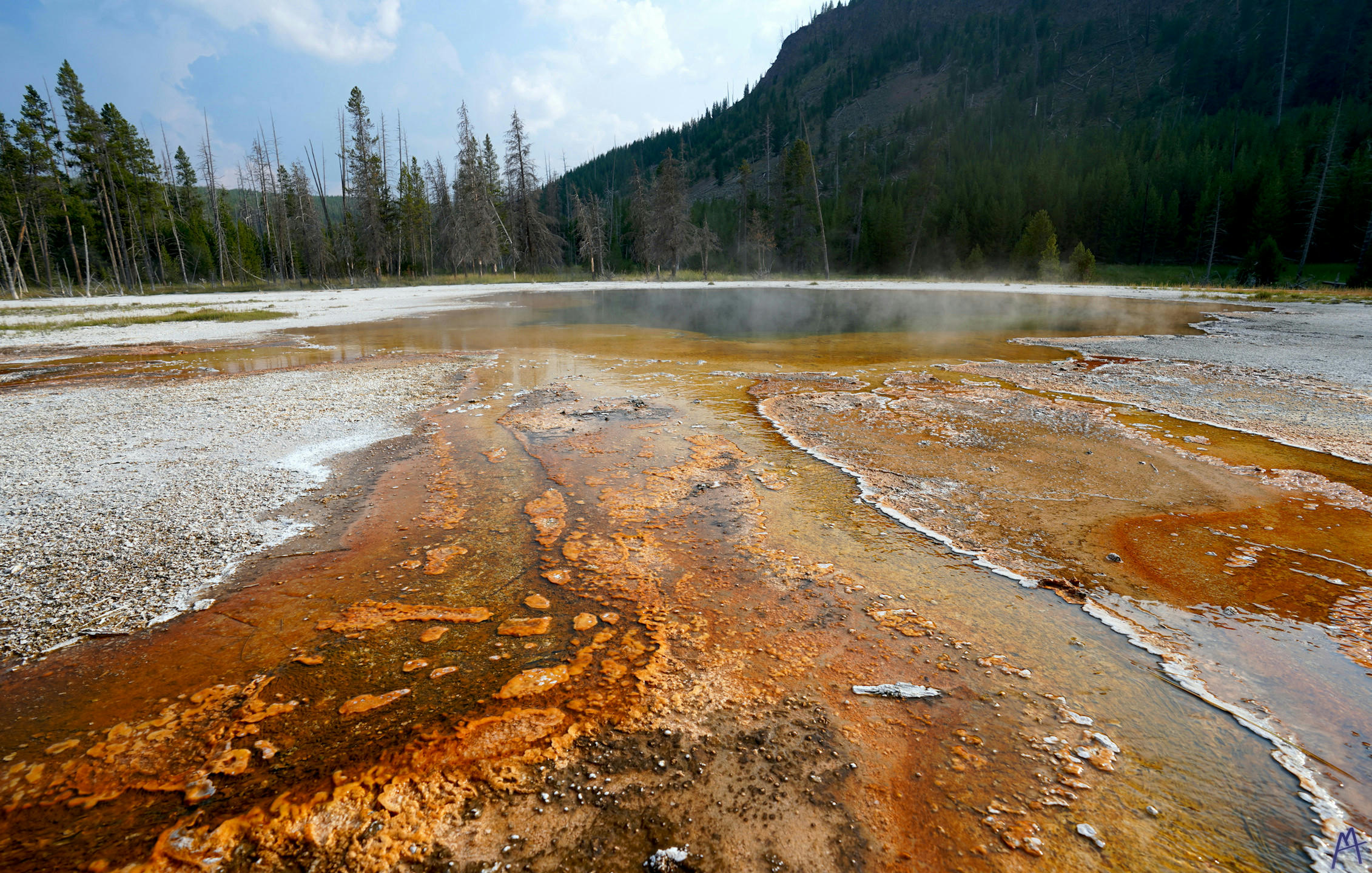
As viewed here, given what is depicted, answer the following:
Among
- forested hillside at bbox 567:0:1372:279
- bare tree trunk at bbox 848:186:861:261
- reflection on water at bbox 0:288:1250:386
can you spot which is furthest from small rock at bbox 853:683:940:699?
bare tree trunk at bbox 848:186:861:261

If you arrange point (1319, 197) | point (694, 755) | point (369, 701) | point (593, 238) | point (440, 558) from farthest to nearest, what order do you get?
point (593, 238)
point (1319, 197)
point (440, 558)
point (369, 701)
point (694, 755)

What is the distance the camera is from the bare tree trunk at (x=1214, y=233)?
50938mm

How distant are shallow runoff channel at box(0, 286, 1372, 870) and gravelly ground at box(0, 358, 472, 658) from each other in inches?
15.2

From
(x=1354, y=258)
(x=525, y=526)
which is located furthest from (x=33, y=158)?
(x=1354, y=258)

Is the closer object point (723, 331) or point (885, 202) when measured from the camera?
point (723, 331)

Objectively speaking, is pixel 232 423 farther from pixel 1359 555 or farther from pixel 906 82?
pixel 906 82

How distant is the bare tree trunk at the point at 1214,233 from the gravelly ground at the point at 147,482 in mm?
64348

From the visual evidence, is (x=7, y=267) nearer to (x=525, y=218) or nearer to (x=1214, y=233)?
(x=525, y=218)

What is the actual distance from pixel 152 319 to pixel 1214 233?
7393 centimetres

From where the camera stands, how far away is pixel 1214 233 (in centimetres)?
5112

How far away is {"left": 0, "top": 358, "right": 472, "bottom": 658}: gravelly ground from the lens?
12.8 ft

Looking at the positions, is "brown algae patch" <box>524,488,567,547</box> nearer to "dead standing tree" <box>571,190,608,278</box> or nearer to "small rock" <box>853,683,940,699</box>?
"small rock" <box>853,683,940,699</box>

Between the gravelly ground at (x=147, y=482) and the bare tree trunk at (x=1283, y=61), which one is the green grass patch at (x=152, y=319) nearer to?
the gravelly ground at (x=147, y=482)

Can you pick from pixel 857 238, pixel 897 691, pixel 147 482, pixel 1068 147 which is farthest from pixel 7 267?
pixel 1068 147
